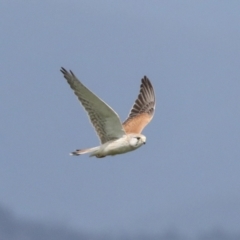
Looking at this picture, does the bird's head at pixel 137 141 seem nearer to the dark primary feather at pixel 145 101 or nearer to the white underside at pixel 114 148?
the white underside at pixel 114 148

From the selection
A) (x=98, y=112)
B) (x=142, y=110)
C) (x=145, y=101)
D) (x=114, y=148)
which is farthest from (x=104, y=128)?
(x=145, y=101)

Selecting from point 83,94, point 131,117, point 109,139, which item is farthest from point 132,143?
point 131,117

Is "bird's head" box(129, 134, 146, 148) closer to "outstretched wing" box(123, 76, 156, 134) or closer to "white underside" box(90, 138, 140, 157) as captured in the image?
"white underside" box(90, 138, 140, 157)

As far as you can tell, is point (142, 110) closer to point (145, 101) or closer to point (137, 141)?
point (145, 101)

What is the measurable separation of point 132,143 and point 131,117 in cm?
340

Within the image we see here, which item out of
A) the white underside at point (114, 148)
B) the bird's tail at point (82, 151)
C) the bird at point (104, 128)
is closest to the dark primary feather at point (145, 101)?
the bird at point (104, 128)

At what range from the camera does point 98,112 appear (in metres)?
16.4

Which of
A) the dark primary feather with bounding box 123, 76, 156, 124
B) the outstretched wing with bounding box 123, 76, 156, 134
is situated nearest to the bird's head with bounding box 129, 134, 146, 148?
the outstretched wing with bounding box 123, 76, 156, 134

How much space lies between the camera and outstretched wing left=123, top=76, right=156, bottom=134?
19.5 m

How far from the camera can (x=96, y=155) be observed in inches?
676

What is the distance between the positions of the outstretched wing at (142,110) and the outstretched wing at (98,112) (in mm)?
1931

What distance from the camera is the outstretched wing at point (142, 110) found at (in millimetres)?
19516

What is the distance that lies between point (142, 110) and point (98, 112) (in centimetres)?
437

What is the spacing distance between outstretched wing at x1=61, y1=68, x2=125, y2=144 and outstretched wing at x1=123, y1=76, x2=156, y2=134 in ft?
6.34
